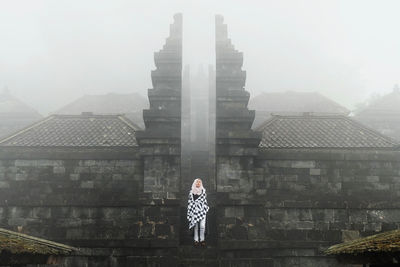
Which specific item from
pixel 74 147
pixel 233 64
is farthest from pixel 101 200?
pixel 233 64

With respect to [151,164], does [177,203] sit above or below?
below

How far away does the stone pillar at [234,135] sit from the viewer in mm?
11273

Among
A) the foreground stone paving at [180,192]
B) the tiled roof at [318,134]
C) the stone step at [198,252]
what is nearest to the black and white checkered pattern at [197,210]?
the foreground stone paving at [180,192]

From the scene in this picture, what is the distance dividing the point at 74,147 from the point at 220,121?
4711 millimetres

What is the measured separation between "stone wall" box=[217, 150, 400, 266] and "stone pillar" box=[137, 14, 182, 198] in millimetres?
1451

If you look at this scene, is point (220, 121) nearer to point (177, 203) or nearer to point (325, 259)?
point (177, 203)

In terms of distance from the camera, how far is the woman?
1074 cm

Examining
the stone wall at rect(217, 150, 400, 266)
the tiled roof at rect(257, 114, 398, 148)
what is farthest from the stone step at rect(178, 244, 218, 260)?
the tiled roof at rect(257, 114, 398, 148)

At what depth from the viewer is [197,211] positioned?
423 inches

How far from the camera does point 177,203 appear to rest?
11.1 meters

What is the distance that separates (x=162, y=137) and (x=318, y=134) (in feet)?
18.2

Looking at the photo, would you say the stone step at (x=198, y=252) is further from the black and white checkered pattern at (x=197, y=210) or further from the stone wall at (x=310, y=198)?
the stone wall at (x=310, y=198)

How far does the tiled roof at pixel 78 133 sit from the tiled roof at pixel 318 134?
478cm

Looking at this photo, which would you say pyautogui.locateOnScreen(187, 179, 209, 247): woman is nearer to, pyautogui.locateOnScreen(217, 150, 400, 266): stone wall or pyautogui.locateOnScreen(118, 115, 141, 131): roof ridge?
pyautogui.locateOnScreen(217, 150, 400, 266): stone wall
